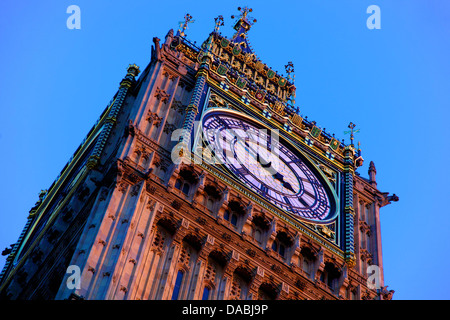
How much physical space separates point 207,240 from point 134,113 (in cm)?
712

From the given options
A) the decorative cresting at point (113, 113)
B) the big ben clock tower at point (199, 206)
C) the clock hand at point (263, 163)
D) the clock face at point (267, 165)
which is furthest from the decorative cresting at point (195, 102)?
the clock hand at point (263, 163)

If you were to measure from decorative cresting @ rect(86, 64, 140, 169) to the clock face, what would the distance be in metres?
3.60

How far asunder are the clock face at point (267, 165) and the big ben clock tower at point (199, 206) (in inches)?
2.5

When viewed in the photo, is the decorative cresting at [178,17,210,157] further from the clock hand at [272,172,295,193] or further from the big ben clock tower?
the clock hand at [272,172,295,193]

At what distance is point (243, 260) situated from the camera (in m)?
34.8

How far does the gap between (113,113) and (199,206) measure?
7.13 metres

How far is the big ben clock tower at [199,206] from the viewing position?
32.8 meters

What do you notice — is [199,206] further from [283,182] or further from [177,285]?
[283,182]

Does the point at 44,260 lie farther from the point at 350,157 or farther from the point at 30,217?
the point at 350,157

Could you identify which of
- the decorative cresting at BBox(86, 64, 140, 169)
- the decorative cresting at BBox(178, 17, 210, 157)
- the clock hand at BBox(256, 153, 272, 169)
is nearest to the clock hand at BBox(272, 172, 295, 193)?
the clock hand at BBox(256, 153, 272, 169)

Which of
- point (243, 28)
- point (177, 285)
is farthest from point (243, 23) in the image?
point (177, 285)

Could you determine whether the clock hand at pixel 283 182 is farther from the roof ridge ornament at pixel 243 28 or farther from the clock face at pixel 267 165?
the roof ridge ornament at pixel 243 28
